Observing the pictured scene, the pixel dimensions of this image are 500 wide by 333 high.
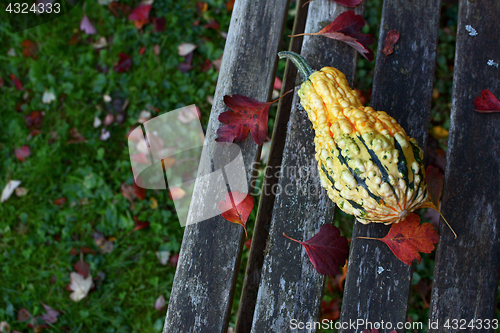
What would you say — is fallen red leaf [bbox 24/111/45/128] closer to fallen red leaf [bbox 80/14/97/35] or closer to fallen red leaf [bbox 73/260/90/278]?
fallen red leaf [bbox 80/14/97/35]

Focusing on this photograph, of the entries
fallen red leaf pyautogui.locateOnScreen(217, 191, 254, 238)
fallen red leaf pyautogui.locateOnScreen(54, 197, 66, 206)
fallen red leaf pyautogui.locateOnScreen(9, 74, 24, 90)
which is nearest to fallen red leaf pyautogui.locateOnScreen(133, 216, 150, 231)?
fallen red leaf pyautogui.locateOnScreen(54, 197, 66, 206)

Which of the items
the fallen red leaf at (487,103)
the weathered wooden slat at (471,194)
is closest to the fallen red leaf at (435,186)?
the weathered wooden slat at (471,194)

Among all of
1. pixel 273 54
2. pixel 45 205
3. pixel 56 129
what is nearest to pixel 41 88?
pixel 56 129

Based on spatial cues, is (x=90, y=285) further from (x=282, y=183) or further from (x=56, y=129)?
(x=282, y=183)

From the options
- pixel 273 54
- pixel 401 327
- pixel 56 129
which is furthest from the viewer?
pixel 56 129

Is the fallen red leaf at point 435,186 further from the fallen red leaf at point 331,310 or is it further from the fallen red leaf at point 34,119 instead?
the fallen red leaf at point 34,119

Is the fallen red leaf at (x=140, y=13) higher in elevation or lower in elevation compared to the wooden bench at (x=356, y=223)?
higher
